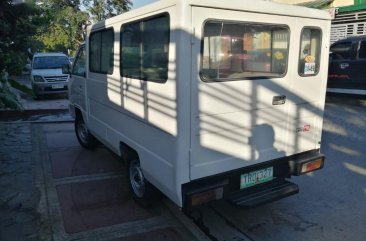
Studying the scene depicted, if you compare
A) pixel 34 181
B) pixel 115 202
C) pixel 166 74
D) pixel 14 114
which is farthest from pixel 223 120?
pixel 14 114

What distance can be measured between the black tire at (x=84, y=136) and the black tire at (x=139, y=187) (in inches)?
85.0

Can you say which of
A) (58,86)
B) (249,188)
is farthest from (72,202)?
(58,86)

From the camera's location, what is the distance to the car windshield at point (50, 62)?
44.1 feet

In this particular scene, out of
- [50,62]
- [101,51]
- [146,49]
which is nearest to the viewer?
[146,49]

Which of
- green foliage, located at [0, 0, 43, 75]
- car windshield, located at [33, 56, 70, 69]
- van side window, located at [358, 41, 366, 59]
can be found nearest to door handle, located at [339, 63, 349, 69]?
van side window, located at [358, 41, 366, 59]

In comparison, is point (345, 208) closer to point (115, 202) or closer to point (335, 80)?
point (115, 202)

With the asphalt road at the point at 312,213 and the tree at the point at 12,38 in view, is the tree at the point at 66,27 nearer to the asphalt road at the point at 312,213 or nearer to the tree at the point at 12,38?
the tree at the point at 12,38

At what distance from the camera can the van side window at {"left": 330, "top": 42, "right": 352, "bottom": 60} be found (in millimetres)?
9941

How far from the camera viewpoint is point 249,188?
3576 millimetres

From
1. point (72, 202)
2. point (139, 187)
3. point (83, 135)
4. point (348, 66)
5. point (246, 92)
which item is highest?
point (348, 66)

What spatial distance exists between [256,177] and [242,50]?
1.31m

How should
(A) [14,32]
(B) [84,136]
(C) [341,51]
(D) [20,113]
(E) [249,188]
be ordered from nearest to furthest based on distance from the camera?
(E) [249,188] < (A) [14,32] < (B) [84,136] < (D) [20,113] < (C) [341,51]

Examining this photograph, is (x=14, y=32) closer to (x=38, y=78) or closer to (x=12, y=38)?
(x=12, y=38)

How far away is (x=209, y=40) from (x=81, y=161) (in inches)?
141
